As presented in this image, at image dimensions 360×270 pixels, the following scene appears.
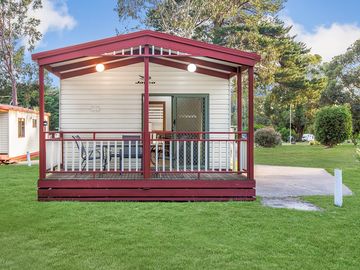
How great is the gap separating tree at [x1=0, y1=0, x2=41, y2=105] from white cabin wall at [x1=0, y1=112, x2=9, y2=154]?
415 inches

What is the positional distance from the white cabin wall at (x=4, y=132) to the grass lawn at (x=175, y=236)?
9.93m

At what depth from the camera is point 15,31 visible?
2506 cm

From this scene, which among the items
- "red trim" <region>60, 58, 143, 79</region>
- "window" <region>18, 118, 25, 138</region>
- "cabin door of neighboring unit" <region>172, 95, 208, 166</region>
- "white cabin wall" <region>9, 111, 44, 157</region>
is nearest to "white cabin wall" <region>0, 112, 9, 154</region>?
"white cabin wall" <region>9, 111, 44, 157</region>

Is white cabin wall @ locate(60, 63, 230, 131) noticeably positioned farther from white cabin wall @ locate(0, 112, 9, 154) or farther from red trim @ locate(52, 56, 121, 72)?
white cabin wall @ locate(0, 112, 9, 154)

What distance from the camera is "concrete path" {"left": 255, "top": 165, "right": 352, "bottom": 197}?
789 centimetres

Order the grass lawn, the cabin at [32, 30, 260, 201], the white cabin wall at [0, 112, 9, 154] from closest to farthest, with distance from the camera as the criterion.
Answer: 1. the grass lawn
2. the cabin at [32, 30, 260, 201]
3. the white cabin wall at [0, 112, 9, 154]

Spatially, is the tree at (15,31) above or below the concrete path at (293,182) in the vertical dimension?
above

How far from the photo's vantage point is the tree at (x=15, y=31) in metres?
24.4

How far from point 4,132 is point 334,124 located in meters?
15.9

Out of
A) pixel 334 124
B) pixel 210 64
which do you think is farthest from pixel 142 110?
pixel 334 124

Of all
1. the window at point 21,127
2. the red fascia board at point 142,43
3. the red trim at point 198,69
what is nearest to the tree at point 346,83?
the window at point 21,127

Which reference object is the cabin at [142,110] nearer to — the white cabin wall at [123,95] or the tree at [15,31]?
the white cabin wall at [123,95]

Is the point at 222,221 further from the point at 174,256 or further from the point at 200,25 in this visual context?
the point at 200,25

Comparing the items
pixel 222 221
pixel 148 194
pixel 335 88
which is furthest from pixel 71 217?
pixel 335 88
